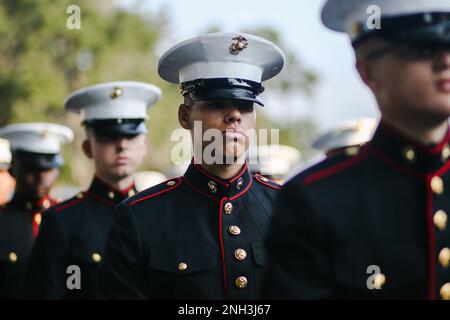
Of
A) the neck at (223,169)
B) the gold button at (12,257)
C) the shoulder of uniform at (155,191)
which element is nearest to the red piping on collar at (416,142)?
the neck at (223,169)

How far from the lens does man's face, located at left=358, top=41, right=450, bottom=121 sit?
225 centimetres

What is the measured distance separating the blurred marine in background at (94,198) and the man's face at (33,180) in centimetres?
104

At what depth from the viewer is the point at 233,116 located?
3.48 meters

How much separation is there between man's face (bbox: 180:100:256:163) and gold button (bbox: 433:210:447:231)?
1.19 metres

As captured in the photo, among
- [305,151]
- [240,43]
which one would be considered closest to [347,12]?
[240,43]

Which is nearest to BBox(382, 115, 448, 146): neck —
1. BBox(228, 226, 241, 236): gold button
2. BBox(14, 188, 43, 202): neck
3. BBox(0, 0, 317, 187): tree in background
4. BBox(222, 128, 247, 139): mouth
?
BBox(222, 128, 247, 139): mouth

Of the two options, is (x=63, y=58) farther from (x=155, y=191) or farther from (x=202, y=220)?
(x=202, y=220)

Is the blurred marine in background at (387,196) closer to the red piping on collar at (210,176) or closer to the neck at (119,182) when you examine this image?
the red piping on collar at (210,176)

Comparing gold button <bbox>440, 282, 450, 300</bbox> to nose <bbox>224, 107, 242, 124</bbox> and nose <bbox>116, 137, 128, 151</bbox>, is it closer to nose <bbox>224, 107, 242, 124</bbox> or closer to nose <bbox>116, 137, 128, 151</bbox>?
nose <bbox>224, 107, 242, 124</bbox>

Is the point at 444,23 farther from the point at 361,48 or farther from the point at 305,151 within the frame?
the point at 305,151

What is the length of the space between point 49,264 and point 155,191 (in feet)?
4.25

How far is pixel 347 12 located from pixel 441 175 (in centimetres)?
65

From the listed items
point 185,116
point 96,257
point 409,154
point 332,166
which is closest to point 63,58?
point 96,257
